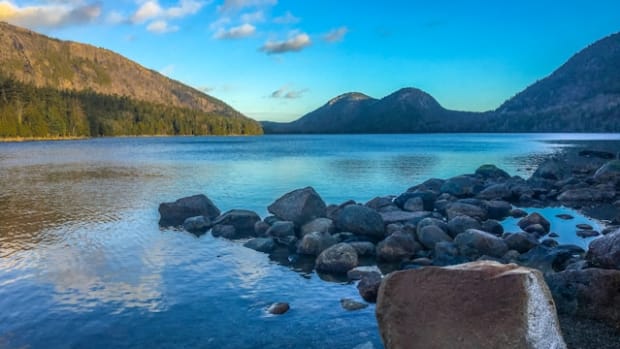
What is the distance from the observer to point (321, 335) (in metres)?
11.2

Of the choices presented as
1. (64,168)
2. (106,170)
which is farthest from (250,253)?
(64,168)

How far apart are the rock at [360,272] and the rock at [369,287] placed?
79 cm

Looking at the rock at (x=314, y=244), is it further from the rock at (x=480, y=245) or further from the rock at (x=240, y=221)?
the rock at (x=480, y=245)

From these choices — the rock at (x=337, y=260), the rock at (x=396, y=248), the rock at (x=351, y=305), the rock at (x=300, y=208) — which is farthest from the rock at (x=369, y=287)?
the rock at (x=300, y=208)

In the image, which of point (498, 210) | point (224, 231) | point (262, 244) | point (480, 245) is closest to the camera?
point (480, 245)

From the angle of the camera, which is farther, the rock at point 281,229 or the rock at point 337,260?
the rock at point 281,229

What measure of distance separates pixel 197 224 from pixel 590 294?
18008 mm

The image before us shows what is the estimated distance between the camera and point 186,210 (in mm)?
25828

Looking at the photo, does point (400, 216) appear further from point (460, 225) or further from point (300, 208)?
point (300, 208)

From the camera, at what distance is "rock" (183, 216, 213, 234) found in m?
23.1

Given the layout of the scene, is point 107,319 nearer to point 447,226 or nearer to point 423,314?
point 423,314

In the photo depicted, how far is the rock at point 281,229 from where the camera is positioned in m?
21.0

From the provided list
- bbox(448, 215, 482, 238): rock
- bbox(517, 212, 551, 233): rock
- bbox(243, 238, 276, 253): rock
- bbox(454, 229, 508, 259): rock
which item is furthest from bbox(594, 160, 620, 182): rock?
bbox(243, 238, 276, 253): rock

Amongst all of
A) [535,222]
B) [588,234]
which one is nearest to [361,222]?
[535,222]
